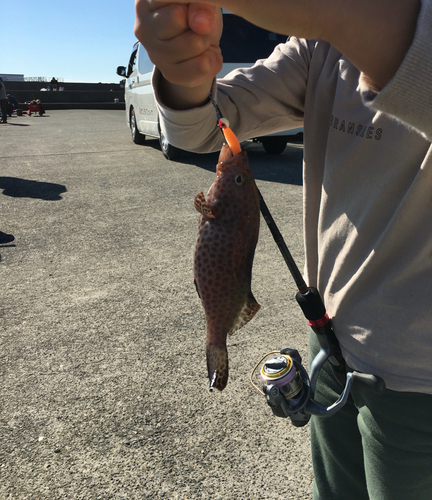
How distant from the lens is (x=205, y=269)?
1031mm

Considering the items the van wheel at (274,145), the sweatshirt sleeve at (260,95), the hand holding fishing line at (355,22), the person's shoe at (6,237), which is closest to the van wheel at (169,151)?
the van wheel at (274,145)

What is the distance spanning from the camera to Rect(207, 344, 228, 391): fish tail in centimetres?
100

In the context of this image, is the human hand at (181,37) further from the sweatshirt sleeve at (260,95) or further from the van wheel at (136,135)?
the van wheel at (136,135)

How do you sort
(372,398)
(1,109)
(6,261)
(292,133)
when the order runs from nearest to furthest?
→ (372,398)
(6,261)
(292,133)
(1,109)

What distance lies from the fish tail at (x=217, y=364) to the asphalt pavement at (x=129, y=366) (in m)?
1.45

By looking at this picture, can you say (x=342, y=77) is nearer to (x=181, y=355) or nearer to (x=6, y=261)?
(x=181, y=355)

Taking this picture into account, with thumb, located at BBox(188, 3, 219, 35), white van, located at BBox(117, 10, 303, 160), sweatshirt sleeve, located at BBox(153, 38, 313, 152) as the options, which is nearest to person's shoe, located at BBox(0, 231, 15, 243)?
white van, located at BBox(117, 10, 303, 160)

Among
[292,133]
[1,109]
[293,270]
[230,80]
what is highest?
[230,80]

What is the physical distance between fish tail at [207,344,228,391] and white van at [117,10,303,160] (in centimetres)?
442

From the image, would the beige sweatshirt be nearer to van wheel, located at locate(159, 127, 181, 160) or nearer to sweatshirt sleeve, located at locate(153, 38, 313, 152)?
sweatshirt sleeve, located at locate(153, 38, 313, 152)

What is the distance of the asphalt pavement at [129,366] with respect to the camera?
7.39 feet

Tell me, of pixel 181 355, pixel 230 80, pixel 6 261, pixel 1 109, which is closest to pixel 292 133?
pixel 6 261

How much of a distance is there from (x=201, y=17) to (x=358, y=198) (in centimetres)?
58

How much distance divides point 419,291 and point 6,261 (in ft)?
14.5
